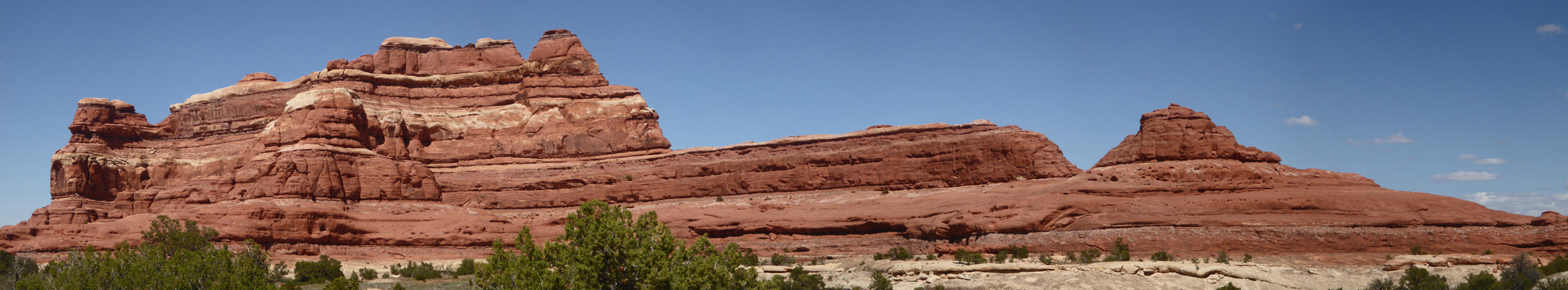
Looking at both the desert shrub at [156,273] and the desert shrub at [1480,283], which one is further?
the desert shrub at [1480,283]

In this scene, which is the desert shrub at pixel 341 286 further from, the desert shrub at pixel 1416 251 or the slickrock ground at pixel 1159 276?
the desert shrub at pixel 1416 251

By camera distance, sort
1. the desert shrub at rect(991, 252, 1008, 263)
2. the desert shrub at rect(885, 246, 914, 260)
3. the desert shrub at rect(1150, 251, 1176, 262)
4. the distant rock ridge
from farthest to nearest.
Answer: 1. the distant rock ridge
2. the desert shrub at rect(885, 246, 914, 260)
3. the desert shrub at rect(991, 252, 1008, 263)
4. the desert shrub at rect(1150, 251, 1176, 262)

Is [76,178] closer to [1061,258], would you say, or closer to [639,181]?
[639,181]

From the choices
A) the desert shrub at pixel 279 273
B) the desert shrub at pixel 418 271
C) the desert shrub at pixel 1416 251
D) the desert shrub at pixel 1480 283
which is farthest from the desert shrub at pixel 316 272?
the desert shrub at pixel 1480 283

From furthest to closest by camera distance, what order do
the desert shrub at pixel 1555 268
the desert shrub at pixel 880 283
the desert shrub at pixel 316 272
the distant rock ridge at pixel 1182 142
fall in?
the distant rock ridge at pixel 1182 142 → the desert shrub at pixel 316 272 → the desert shrub at pixel 880 283 → the desert shrub at pixel 1555 268

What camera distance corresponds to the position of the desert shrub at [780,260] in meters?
41.1

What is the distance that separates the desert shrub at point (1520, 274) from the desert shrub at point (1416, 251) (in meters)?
2.20

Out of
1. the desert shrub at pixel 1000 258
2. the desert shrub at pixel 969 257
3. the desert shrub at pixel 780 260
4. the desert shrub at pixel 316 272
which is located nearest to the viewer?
the desert shrub at pixel 1000 258

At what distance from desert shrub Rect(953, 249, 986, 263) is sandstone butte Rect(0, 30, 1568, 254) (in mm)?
967

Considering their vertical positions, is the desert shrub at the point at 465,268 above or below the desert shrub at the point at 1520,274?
below

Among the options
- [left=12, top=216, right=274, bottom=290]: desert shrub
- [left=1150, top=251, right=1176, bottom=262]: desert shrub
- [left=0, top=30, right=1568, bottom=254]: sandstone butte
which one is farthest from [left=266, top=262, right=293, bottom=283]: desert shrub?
[left=1150, top=251, right=1176, bottom=262]: desert shrub

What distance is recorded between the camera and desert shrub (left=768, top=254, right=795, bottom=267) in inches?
1617

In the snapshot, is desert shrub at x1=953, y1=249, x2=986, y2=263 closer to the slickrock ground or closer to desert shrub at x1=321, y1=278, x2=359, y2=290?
the slickrock ground

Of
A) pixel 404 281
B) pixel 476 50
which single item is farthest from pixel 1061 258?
pixel 476 50
